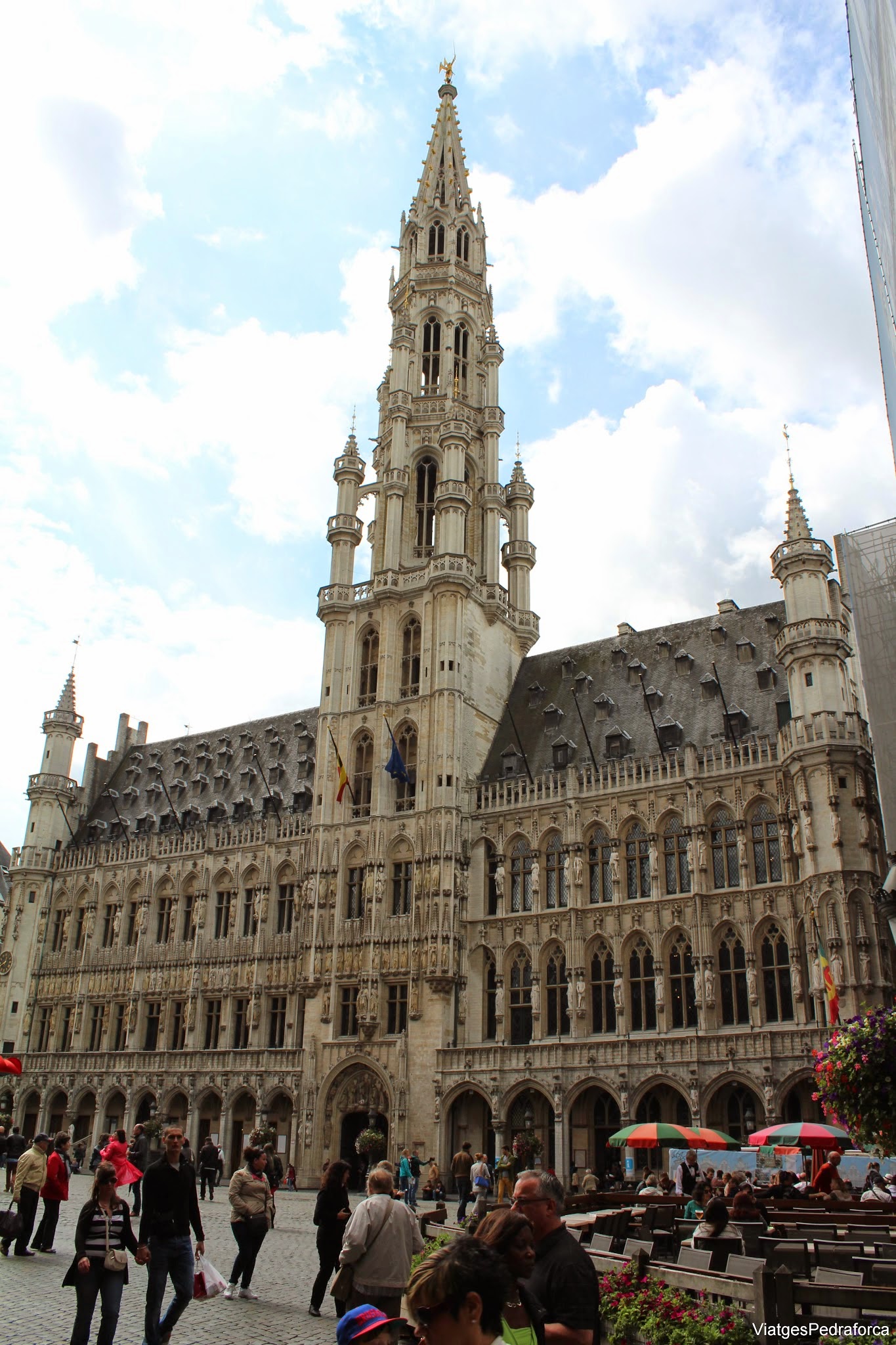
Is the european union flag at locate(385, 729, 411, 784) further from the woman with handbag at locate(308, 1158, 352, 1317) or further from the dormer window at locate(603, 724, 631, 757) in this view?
the woman with handbag at locate(308, 1158, 352, 1317)

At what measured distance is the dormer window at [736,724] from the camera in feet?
133

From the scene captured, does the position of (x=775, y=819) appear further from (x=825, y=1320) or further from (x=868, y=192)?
(x=825, y=1320)

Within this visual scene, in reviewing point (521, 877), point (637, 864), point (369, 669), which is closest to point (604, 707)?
point (637, 864)

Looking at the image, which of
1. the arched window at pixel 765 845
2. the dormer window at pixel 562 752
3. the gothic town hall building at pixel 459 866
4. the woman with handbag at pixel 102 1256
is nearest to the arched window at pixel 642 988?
the gothic town hall building at pixel 459 866

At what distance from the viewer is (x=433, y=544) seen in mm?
52406

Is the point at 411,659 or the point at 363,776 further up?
the point at 411,659

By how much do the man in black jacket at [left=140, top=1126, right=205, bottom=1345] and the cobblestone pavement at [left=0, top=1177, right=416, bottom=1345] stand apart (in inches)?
30.6

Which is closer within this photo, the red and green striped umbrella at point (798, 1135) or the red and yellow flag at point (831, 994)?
the red and green striped umbrella at point (798, 1135)

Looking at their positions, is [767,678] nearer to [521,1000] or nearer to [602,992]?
[602,992]

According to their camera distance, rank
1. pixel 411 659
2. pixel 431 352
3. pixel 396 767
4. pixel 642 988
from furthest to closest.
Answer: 1. pixel 431 352
2. pixel 411 659
3. pixel 396 767
4. pixel 642 988

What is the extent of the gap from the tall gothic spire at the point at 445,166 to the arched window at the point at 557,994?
139 feet

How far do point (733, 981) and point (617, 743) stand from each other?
10.8 meters

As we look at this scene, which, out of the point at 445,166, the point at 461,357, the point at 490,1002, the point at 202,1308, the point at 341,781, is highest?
the point at 445,166

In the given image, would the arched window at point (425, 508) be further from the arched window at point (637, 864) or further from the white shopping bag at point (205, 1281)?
the white shopping bag at point (205, 1281)
